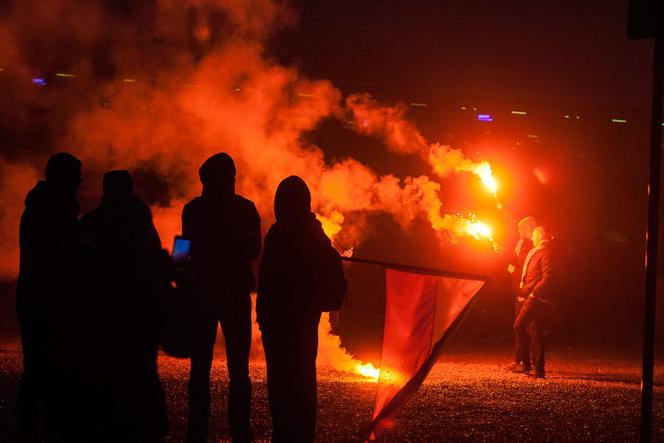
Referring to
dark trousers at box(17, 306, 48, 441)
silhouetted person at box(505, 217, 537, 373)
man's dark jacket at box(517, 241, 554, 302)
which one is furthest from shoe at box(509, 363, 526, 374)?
dark trousers at box(17, 306, 48, 441)

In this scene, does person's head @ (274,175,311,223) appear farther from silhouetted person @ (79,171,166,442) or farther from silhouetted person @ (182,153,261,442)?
silhouetted person @ (79,171,166,442)

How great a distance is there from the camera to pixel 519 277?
1025 cm

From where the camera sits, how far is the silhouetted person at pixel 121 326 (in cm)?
331

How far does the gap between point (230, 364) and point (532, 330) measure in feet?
A: 19.0

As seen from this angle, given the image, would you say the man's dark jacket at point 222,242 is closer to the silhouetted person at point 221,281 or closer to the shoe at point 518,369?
the silhouetted person at point 221,281

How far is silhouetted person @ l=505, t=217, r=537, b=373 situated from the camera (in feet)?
31.9

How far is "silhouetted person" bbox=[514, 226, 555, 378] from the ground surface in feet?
1.61

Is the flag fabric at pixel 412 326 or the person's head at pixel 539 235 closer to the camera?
the flag fabric at pixel 412 326

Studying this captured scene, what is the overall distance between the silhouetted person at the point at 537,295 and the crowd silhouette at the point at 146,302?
5.42 meters

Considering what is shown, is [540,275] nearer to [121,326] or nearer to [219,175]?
[219,175]

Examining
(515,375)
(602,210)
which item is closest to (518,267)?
(515,375)

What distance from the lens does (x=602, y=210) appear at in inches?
950

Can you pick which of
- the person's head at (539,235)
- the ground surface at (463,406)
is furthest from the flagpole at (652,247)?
the person's head at (539,235)

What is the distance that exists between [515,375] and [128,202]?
277 inches
